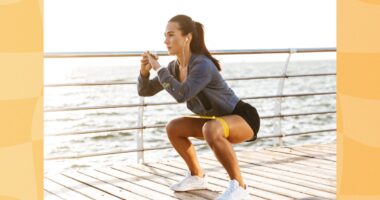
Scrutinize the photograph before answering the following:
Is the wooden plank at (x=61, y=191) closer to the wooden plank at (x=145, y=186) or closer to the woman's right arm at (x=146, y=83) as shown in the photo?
the wooden plank at (x=145, y=186)

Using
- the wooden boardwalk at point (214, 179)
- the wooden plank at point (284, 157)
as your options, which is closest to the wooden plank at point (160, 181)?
the wooden boardwalk at point (214, 179)

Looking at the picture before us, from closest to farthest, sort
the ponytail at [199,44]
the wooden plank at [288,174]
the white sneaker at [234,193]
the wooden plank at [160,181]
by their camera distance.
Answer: the white sneaker at [234,193]
the ponytail at [199,44]
the wooden plank at [160,181]
the wooden plank at [288,174]

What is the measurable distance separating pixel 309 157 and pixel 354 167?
3.67 meters

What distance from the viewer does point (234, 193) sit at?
3205 mm

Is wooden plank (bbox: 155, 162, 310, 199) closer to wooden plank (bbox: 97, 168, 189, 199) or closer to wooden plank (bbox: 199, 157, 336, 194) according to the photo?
wooden plank (bbox: 199, 157, 336, 194)

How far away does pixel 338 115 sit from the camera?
3.55 ft

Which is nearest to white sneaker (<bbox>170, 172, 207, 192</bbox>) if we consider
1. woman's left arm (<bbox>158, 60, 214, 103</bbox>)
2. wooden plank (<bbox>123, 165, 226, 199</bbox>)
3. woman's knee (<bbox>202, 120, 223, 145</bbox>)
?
wooden plank (<bbox>123, 165, 226, 199</bbox>)

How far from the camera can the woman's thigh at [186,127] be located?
135 inches

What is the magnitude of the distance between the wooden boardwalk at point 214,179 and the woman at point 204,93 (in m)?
0.33

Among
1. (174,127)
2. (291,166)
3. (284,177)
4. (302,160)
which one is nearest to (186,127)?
(174,127)

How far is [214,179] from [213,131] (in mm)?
819

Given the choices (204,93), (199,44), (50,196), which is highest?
(199,44)

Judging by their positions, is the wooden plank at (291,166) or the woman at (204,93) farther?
the wooden plank at (291,166)

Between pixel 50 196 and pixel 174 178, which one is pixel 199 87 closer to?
pixel 174 178
